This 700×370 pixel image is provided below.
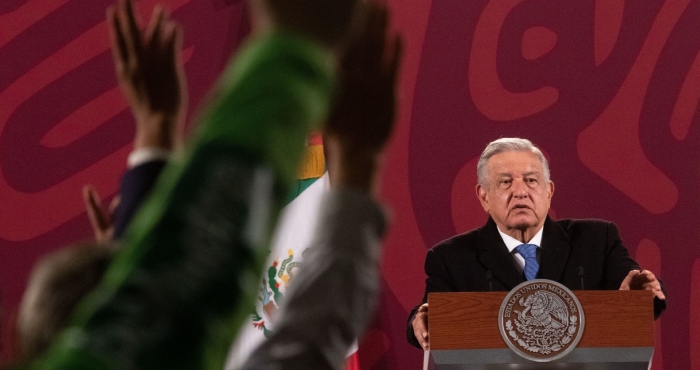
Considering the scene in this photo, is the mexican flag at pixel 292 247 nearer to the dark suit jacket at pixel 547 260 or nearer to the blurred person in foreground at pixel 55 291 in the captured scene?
the dark suit jacket at pixel 547 260

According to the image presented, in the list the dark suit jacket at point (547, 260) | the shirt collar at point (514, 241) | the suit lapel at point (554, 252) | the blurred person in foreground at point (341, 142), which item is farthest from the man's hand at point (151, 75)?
the shirt collar at point (514, 241)

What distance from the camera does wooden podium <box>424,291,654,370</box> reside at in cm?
262

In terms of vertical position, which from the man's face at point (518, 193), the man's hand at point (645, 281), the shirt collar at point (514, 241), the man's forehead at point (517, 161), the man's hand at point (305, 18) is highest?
the man's hand at point (305, 18)

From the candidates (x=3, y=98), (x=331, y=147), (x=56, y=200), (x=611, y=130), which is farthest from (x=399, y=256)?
(x=331, y=147)

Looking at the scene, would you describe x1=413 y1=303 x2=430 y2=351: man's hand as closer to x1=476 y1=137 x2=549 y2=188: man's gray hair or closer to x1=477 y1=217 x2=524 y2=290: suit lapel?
x1=477 y1=217 x2=524 y2=290: suit lapel

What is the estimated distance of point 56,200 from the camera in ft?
16.4

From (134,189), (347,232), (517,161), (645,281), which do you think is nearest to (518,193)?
(517,161)

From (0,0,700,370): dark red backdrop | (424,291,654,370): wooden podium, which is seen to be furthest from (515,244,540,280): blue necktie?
(0,0,700,370): dark red backdrop

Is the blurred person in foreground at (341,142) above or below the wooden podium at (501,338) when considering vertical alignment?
above

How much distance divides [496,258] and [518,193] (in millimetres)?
296

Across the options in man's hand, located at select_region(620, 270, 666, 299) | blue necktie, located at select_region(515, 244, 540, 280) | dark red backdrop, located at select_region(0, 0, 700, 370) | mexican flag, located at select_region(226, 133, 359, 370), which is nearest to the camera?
man's hand, located at select_region(620, 270, 666, 299)

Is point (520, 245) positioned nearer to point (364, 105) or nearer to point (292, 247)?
point (292, 247)

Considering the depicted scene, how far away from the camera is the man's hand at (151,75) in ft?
1.98

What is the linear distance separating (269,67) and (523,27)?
4.75m
